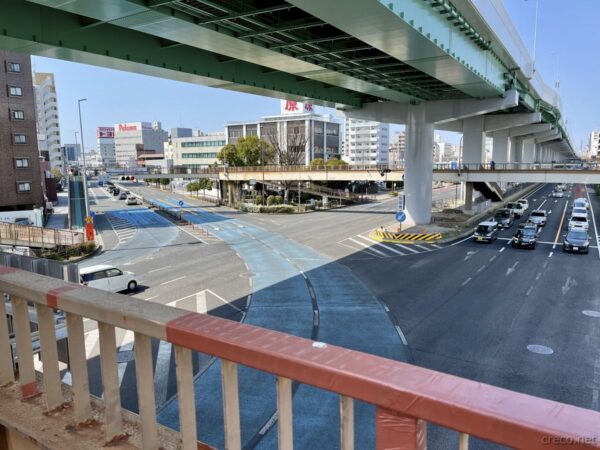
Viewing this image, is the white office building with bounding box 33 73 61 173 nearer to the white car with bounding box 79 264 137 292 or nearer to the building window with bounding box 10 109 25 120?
the building window with bounding box 10 109 25 120

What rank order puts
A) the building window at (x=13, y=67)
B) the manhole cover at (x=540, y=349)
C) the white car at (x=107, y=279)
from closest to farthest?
the manhole cover at (x=540, y=349), the white car at (x=107, y=279), the building window at (x=13, y=67)

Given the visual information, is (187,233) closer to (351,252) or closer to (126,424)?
(351,252)

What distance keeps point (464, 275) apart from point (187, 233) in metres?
25.0

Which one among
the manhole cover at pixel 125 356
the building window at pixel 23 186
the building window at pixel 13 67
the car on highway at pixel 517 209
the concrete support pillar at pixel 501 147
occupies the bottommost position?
the manhole cover at pixel 125 356

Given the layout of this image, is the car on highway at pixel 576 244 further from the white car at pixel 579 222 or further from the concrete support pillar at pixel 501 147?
the concrete support pillar at pixel 501 147

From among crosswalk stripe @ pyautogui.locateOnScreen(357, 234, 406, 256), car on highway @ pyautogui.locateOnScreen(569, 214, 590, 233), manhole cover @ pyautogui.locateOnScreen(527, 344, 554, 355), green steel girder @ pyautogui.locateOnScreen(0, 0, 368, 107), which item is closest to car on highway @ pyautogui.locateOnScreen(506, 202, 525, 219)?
car on highway @ pyautogui.locateOnScreen(569, 214, 590, 233)

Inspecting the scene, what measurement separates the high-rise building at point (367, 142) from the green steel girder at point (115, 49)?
133m

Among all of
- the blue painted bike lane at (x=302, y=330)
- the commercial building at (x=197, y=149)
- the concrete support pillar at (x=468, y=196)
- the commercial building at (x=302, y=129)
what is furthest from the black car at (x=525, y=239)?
the commercial building at (x=197, y=149)

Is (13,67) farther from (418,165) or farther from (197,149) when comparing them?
(197,149)

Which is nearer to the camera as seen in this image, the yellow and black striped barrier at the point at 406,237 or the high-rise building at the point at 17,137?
the yellow and black striped barrier at the point at 406,237

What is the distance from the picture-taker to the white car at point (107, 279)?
18.2m

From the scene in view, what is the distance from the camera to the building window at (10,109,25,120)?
151ft

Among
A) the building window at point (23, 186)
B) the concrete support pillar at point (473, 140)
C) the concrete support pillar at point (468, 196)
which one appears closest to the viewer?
the concrete support pillar at point (468, 196)

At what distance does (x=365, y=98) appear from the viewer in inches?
1540
